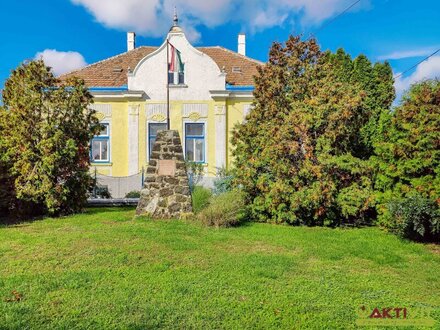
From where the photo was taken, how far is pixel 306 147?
10.2 metres

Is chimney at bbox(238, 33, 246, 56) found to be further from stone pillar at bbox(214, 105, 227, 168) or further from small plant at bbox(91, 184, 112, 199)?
small plant at bbox(91, 184, 112, 199)

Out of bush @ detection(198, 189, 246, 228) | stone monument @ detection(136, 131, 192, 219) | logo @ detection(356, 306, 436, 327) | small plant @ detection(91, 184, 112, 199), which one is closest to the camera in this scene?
logo @ detection(356, 306, 436, 327)

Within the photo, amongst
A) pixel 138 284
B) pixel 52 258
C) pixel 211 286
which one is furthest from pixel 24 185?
pixel 211 286

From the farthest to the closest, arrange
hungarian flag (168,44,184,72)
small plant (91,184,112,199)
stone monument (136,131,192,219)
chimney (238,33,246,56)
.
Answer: chimney (238,33,246,56) → hungarian flag (168,44,184,72) → small plant (91,184,112,199) → stone monument (136,131,192,219)

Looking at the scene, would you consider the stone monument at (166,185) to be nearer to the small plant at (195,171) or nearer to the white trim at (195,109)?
the small plant at (195,171)

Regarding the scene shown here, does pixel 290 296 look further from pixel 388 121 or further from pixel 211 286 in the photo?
pixel 388 121

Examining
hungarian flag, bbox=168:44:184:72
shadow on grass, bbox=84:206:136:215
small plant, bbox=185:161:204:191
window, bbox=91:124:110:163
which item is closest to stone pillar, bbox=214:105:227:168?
small plant, bbox=185:161:204:191

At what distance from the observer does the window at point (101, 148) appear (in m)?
20.9

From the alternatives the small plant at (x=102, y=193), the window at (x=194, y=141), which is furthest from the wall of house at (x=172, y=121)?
the small plant at (x=102, y=193)

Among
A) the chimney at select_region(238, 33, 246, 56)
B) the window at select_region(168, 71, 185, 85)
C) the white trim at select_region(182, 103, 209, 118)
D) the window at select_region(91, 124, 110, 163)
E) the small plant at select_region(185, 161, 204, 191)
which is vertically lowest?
the small plant at select_region(185, 161, 204, 191)

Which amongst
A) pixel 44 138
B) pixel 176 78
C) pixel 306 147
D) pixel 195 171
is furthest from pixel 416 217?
pixel 176 78

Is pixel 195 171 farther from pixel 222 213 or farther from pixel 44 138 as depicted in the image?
pixel 222 213

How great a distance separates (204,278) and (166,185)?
5416 millimetres

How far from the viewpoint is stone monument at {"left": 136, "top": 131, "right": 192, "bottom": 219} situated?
10.3m
